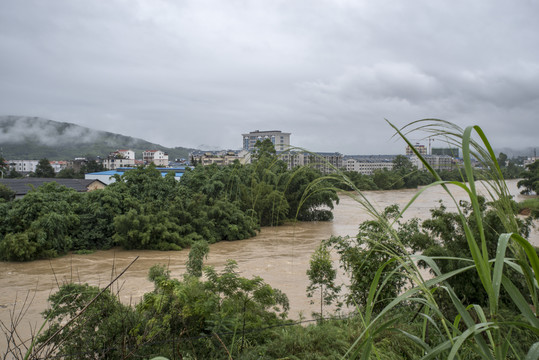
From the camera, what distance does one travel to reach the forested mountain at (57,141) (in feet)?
293

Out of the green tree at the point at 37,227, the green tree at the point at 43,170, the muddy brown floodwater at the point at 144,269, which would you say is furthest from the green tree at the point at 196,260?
the green tree at the point at 43,170

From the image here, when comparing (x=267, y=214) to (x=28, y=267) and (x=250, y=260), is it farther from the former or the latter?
(x=28, y=267)

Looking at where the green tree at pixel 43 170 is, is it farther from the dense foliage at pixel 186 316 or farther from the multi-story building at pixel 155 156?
the dense foliage at pixel 186 316

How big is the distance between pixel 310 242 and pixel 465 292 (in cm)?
989

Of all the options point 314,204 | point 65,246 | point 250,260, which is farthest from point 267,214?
point 65,246

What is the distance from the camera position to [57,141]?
108m

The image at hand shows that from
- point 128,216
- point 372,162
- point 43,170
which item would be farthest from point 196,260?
point 43,170

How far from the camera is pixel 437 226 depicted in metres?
6.16

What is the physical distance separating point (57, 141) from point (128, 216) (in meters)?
111

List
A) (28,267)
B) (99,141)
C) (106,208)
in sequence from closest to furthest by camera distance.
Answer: (28,267), (106,208), (99,141)

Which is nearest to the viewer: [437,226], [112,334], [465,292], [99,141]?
[112,334]

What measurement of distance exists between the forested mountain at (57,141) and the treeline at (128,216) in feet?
246

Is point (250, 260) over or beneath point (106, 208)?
beneath

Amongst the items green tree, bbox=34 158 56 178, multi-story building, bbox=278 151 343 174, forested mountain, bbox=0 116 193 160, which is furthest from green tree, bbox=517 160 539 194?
forested mountain, bbox=0 116 193 160
